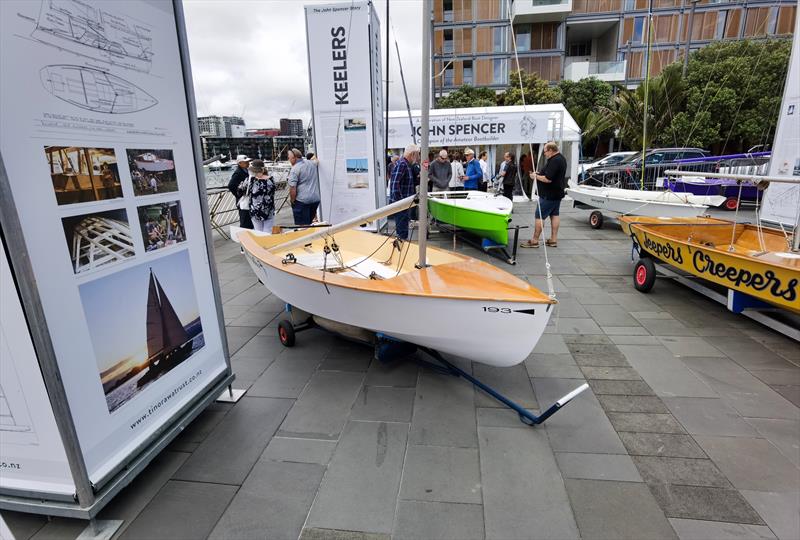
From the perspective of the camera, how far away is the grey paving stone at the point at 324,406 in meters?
2.64

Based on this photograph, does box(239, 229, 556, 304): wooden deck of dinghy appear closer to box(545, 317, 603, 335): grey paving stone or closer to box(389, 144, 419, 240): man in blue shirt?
box(545, 317, 603, 335): grey paving stone

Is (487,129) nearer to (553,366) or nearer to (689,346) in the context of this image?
(689,346)

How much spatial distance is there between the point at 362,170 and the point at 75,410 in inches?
253

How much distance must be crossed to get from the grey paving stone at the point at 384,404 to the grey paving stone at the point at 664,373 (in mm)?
1872

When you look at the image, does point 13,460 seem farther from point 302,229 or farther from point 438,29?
point 438,29

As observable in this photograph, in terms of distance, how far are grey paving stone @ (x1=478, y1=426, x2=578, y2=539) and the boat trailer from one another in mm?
150

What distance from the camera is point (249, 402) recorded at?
2.99 metres

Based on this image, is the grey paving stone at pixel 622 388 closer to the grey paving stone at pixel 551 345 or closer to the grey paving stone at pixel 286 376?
the grey paving stone at pixel 551 345

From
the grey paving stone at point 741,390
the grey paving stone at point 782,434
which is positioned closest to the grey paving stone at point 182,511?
the grey paving stone at point 782,434

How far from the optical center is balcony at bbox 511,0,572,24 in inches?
1233

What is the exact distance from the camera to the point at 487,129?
12641 millimetres

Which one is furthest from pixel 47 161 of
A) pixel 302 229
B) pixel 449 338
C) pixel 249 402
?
pixel 302 229

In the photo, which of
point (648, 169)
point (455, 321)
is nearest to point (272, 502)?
point (455, 321)

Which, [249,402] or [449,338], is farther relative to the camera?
[249,402]
